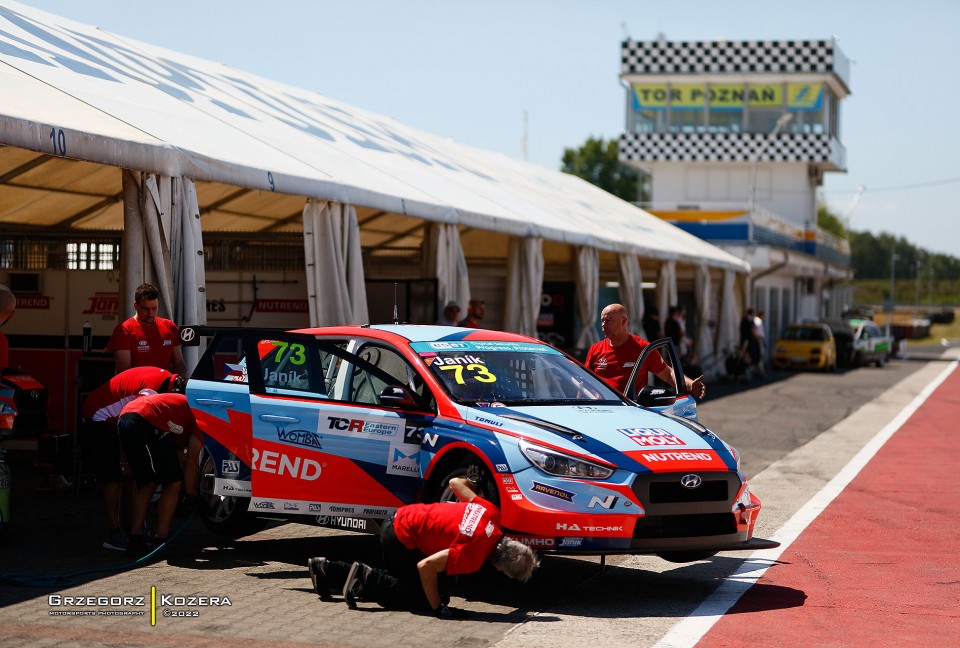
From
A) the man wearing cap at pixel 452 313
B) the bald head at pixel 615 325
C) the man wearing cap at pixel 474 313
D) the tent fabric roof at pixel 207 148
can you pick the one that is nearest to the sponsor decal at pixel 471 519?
the bald head at pixel 615 325

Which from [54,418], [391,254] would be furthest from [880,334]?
[54,418]

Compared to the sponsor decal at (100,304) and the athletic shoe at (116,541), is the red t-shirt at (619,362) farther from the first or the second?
the sponsor decal at (100,304)

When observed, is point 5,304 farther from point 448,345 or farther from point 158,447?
point 448,345

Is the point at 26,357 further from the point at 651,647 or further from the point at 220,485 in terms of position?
the point at 651,647

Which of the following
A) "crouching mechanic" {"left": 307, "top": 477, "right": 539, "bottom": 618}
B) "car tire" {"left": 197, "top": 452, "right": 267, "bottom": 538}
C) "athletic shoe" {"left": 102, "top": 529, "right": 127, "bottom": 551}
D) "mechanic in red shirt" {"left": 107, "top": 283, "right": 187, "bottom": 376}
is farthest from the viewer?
"mechanic in red shirt" {"left": 107, "top": 283, "right": 187, "bottom": 376}

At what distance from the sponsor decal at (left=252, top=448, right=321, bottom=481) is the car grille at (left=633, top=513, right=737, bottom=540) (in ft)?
7.43

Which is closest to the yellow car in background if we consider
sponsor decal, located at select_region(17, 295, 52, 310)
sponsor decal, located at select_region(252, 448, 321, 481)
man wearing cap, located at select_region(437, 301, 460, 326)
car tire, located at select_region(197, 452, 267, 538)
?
man wearing cap, located at select_region(437, 301, 460, 326)

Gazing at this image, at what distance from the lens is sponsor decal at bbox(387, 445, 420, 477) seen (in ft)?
27.7

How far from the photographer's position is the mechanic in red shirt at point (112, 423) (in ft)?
31.0

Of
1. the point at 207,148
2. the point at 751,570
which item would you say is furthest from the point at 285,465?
the point at 207,148

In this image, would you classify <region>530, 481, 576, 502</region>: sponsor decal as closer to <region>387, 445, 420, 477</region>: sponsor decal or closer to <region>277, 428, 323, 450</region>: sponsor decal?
<region>387, 445, 420, 477</region>: sponsor decal

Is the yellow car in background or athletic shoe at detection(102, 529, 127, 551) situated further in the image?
the yellow car in background

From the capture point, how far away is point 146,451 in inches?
361

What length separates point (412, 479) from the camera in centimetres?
844
